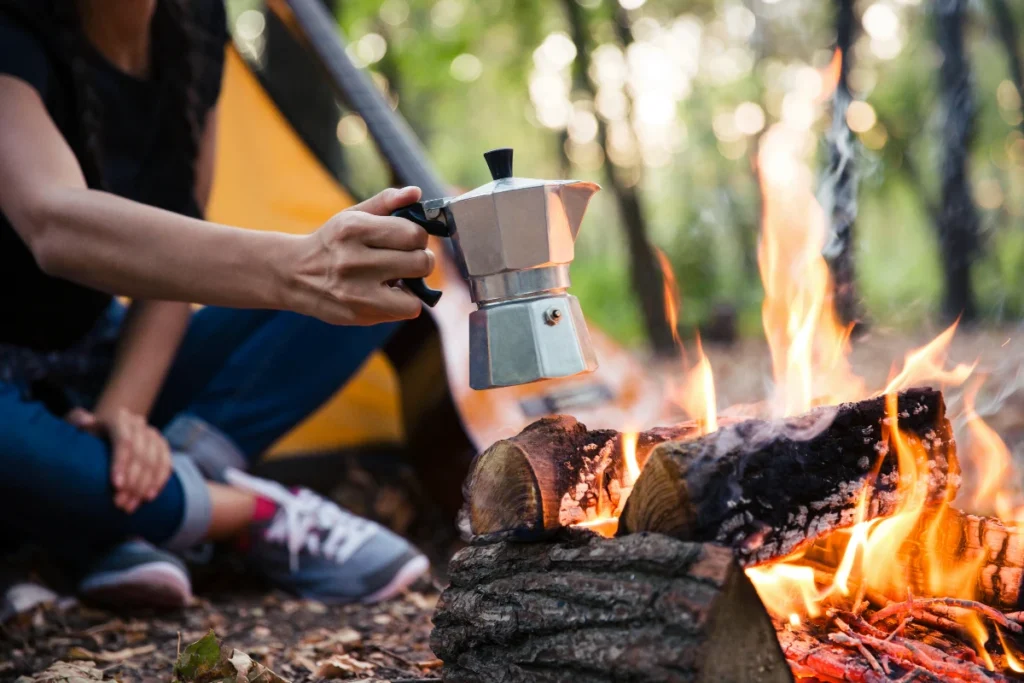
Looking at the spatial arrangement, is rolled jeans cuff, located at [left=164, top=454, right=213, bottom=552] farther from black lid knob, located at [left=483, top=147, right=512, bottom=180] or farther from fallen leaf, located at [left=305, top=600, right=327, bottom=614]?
black lid knob, located at [left=483, top=147, right=512, bottom=180]

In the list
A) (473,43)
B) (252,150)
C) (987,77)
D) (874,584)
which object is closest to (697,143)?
(987,77)

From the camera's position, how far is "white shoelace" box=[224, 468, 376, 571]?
2.32 meters

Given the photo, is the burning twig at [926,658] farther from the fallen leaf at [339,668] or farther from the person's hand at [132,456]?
the person's hand at [132,456]

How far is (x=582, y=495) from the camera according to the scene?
127 cm

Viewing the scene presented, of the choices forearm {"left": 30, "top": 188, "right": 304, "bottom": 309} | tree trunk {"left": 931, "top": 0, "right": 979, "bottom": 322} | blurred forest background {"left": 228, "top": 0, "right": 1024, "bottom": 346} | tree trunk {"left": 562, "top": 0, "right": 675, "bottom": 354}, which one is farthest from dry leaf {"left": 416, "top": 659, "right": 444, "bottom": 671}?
tree trunk {"left": 931, "top": 0, "right": 979, "bottom": 322}

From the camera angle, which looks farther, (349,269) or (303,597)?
(303,597)

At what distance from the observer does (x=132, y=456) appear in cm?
208

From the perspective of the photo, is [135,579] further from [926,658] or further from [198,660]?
[926,658]

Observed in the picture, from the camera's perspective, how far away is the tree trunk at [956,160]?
7.50m

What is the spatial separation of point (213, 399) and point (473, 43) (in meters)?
6.36

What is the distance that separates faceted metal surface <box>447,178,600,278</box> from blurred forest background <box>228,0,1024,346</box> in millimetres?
981

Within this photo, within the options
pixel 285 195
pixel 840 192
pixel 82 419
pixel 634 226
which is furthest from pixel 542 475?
pixel 634 226

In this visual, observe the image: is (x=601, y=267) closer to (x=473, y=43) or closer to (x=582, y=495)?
(x=473, y=43)

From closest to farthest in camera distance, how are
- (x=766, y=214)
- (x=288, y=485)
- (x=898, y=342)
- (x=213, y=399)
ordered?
(x=766, y=214) < (x=213, y=399) < (x=288, y=485) < (x=898, y=342)
